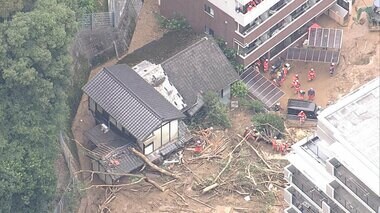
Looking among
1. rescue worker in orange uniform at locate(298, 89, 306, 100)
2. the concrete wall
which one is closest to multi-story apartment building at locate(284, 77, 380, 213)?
rescue worker in orange uniform at locate(298, 89, 306, 100)

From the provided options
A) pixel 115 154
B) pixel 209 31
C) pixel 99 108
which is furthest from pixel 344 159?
pixel 209 31

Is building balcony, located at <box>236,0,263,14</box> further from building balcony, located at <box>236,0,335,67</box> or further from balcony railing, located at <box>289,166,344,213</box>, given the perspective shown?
balcony railing, located at <box>289,166,344,213</box>

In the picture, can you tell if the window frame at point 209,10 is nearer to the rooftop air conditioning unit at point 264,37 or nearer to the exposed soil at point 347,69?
the rooftop air conditioning unit at point 264,37

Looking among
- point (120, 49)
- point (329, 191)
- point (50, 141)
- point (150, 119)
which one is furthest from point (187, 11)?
point (329, 191)

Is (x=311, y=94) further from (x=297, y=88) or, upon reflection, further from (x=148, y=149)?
(x=148, y=149)

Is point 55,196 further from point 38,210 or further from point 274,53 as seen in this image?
point 274,53

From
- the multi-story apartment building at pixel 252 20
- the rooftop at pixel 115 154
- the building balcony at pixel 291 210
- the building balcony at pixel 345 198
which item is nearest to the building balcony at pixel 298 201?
the building balcony at pixel 291 210
